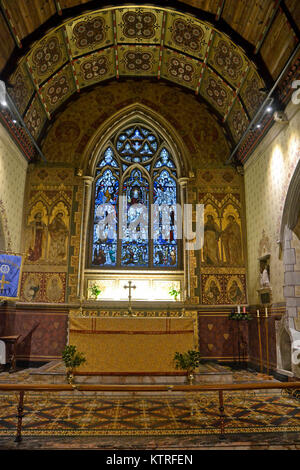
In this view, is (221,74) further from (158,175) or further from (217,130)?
(158,175)

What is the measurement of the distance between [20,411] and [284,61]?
856 cm

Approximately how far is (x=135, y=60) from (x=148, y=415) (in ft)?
35.5

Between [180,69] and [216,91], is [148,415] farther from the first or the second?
[180,69]

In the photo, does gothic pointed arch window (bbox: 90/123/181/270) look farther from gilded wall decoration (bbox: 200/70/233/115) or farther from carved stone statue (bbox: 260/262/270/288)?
carved stone statue (bbox: 260/262/270/288)

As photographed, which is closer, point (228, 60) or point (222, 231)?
point (228, 60)

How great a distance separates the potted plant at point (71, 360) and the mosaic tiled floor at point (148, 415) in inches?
19.7

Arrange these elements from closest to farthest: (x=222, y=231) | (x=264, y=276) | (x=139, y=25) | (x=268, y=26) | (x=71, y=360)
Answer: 1. (x=71, y=360)
2. (x=268, y=26)
3. (x=264, y=276)
4. (x=139, y=25)
5. (x=222, y=231)

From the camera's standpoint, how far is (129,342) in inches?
299

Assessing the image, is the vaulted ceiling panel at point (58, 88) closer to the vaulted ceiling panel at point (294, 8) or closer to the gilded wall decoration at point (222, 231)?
the gilded wall decoration at point (222, 231)

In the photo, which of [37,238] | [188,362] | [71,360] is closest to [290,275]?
[188,362]

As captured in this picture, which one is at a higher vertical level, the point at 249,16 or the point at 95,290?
the point at 249,16

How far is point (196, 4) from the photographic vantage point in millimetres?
9469

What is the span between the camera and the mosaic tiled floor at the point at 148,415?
4.84 metres

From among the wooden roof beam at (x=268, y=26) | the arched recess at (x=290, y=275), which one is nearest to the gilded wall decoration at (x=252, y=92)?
the wooden roof beam at (x=268, y=26)
